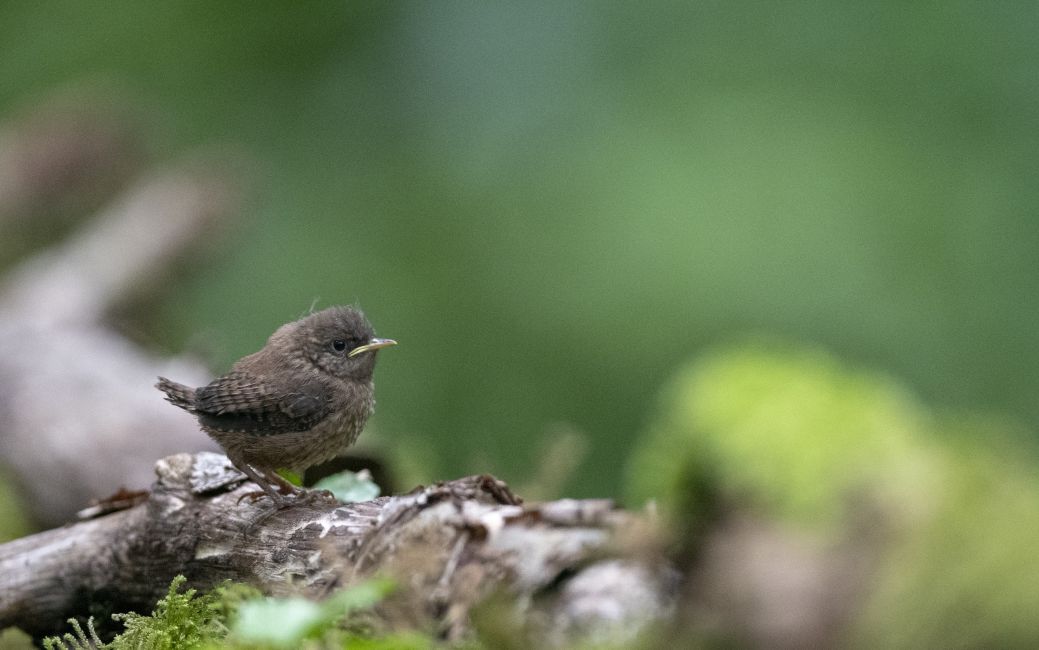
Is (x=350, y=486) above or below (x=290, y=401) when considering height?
below

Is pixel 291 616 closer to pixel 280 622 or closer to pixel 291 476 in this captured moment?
pixel 280 622

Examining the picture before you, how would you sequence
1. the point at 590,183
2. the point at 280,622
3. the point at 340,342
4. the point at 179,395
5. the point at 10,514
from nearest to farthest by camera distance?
1. the point at 280,622
2. the point at 179,395
3. the point at 340,342
4. the point at 10,514
5. the point at 590,183

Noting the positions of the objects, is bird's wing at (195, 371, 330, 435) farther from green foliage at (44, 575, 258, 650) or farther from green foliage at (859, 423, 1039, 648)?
green foliage at (859, 423, 1039, 648)

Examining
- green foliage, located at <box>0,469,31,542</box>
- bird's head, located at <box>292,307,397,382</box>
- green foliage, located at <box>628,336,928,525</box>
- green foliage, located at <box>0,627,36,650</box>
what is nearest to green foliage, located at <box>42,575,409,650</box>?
green foliage, located at <box>0,627,36,650</box>

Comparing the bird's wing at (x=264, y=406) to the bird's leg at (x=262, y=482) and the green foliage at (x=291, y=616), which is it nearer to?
the bird's leg at (x=262, y=482)

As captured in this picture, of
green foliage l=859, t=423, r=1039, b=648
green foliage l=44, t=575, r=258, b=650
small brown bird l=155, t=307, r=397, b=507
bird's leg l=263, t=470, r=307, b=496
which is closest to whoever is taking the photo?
green foliage l=859, t=423, r=1039, b=648

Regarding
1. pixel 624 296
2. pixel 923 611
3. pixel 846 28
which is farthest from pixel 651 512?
pixel 846 28

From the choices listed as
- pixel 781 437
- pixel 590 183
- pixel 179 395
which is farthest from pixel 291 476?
pixel 590 183
